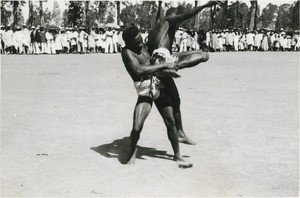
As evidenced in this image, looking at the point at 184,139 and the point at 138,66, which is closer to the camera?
the point at 138,66

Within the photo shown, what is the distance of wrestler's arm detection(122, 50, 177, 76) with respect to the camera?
5.89m

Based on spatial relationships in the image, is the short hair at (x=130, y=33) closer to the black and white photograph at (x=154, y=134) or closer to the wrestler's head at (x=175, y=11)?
the black and white photograph at (x=154, y=134)

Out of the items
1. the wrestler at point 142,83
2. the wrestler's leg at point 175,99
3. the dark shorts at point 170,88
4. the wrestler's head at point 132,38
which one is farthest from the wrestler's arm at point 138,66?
the wrestler's leg at point 175,99

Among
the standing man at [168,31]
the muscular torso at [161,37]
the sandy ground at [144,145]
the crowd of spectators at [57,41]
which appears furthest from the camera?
the crowd of spectators at [57,41]

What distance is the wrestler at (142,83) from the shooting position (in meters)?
5.95

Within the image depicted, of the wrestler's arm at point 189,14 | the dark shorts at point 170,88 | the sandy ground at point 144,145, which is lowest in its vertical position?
the sandy ground at point 144,145

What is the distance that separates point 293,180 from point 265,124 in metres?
3.02

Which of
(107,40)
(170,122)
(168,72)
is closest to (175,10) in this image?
(168,72)

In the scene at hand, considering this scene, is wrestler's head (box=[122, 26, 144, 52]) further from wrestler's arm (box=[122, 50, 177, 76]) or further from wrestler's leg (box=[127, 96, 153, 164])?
wrestler's leg (box=[127, 96, 153, 164])

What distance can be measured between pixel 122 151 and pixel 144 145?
0.42 meters

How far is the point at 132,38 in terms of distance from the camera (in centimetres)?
607

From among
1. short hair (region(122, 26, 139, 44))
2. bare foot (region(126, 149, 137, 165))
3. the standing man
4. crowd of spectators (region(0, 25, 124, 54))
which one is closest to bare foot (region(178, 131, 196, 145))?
the standing man

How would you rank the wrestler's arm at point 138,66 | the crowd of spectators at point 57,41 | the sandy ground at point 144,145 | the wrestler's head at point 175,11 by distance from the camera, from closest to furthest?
the sandy ground at point 144,145, the wrestler's arm at point 138,66, the wrestler's head at point 175,11, the crowd of spectators at point 57,41

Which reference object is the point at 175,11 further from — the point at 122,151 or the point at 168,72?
the point at 122,151
